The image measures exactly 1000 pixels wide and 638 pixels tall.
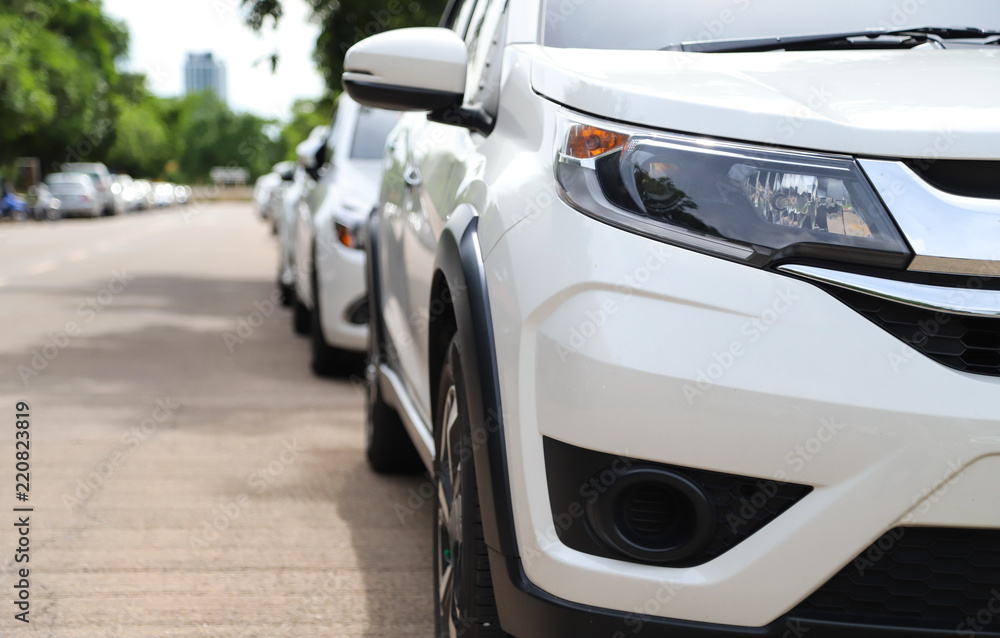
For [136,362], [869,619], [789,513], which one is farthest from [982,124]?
[136,362]

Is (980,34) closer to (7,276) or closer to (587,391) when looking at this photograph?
(587,391)

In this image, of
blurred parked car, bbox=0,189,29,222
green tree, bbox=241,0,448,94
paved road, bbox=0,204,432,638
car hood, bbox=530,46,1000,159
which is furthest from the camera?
blurred parked car, bbox=0,189,29,222

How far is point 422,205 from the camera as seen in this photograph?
318cm

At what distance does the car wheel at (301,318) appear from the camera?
908 centimetres

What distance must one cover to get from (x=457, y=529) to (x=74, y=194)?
4351 centimetres

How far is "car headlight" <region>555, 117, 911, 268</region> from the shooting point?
1.78 m

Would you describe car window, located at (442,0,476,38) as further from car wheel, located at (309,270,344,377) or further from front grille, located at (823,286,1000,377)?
Result: front grille, located at (823,286,1000,377)

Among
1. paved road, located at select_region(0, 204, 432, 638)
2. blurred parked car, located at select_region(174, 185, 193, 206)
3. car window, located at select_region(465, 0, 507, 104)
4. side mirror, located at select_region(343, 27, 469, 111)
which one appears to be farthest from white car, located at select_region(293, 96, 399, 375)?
blurred parked car, located at select_region(174, 185, 193, 206)

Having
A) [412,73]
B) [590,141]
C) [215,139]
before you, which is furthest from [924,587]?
[215,139]

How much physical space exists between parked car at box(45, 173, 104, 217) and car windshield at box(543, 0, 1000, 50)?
42.7 metres

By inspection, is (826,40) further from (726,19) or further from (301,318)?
(301,318)

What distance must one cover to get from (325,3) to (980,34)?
10.9 meters

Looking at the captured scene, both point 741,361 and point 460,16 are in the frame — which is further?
point 460,16

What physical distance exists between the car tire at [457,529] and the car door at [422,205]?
0.97 feet
